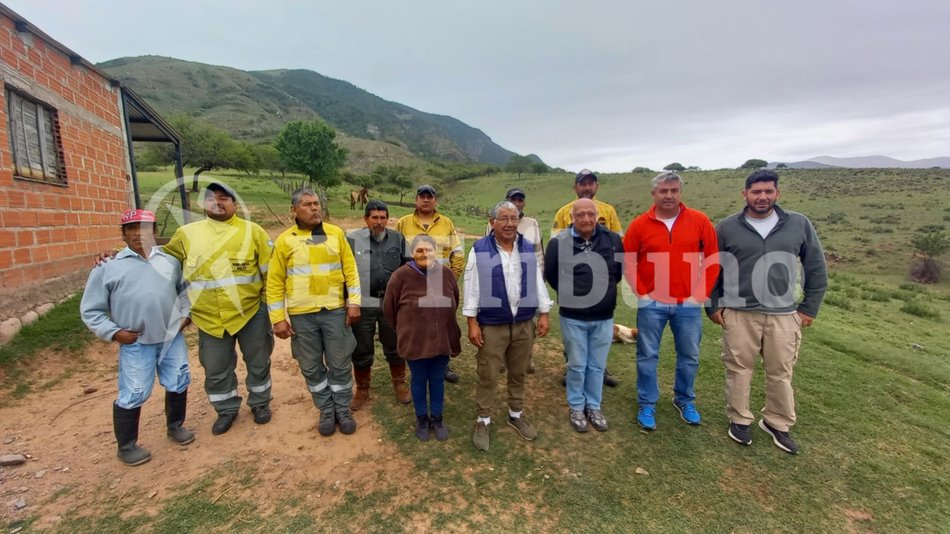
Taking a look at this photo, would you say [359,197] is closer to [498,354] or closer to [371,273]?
[371,273]

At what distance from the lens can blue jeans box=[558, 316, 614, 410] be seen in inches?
133

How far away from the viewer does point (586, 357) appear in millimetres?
3480

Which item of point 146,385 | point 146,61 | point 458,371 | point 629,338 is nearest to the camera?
point 146,385

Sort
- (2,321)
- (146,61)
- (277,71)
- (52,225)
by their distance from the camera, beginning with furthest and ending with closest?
(277,71) < (146,61) < (52,225) < (2,321)

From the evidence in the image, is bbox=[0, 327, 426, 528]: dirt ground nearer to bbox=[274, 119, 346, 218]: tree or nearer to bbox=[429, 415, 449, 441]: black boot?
bbox=[429, 415, 449, 441]: black boot

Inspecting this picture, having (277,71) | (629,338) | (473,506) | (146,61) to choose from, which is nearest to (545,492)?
(473,506)

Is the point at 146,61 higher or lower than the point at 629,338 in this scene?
higher

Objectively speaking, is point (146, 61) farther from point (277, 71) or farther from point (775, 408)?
point (775, 408)

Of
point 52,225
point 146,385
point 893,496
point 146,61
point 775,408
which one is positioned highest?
point 146,61

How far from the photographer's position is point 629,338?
18.8 ft

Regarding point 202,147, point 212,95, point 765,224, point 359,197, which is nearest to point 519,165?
point 359,197

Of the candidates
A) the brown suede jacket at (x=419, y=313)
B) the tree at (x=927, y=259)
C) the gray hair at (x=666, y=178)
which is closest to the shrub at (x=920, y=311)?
the tree at (x=927, y=259)

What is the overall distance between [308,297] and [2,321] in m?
4.09

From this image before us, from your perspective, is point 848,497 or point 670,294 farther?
point 670,294
